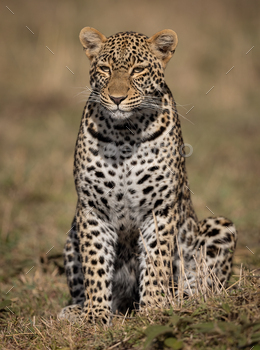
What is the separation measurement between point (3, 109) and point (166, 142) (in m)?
10.6

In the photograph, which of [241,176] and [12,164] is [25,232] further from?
[241,176]

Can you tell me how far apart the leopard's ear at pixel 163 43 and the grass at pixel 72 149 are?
7.50 feet

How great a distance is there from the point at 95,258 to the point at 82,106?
10.4m

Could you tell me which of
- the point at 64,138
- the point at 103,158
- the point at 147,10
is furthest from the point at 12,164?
the point at 147,10

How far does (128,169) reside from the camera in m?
5.08

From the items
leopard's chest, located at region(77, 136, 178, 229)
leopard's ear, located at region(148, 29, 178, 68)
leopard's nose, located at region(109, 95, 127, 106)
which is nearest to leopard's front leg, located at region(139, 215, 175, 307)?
leopard's chest, located at region(77, 136, 178, 229)

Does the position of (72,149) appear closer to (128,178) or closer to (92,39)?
(92,39)

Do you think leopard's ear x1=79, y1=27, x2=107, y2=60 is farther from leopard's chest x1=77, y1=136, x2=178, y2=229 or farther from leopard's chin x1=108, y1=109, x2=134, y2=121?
leopard's chest x1=77, y1=136, x2=178, y2=229

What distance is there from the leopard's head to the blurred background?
37 cm

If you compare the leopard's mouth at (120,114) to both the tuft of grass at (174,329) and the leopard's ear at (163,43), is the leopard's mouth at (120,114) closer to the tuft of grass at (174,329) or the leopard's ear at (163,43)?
the leopard's ear at (163,43)

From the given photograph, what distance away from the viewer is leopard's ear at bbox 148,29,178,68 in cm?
524

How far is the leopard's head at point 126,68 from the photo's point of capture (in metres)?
4.84

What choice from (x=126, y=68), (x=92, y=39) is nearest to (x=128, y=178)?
(x=126, y=68)

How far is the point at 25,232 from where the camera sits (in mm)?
8109
